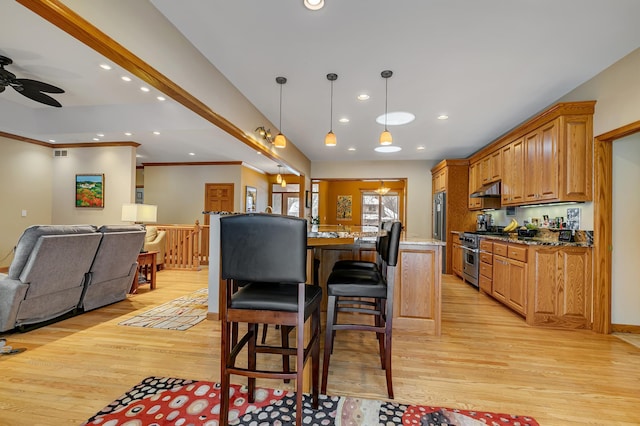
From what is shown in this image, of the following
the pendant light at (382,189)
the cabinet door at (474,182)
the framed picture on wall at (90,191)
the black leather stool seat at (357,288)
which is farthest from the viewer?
the pendant light at (382,189)

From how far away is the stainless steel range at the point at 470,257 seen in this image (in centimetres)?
464

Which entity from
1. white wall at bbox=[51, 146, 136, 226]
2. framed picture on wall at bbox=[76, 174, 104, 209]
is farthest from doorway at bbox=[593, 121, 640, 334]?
framed picture on wall at bbox=[76, 174, 104, 209]

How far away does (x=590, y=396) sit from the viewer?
186cm

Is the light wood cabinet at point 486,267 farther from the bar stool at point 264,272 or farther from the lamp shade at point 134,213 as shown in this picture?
the lamp shade at point 134,213

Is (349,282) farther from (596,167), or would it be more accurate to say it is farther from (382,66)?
(596,167)

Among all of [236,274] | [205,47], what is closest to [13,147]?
[205,47]

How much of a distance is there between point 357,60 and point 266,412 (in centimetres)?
284

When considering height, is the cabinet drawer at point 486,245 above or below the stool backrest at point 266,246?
below

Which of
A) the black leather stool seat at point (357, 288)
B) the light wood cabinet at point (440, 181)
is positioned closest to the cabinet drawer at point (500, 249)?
the light wood cabinet at point (440, 181)

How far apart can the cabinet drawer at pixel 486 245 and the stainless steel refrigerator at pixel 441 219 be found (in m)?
1.40

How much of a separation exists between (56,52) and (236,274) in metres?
3.16

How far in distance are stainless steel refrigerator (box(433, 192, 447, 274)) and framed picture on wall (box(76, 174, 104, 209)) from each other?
6.59 meters

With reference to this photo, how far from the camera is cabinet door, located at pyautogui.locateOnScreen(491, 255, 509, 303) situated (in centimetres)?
369

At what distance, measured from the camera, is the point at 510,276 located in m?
3.58
